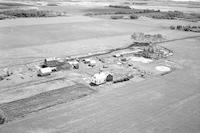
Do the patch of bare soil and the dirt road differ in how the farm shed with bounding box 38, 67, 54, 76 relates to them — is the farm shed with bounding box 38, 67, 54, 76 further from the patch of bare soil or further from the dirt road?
the dirt road

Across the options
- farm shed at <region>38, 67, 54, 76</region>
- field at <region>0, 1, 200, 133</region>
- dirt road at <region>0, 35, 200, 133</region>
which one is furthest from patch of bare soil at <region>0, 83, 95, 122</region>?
farm shed at <region>38, 67, 54, 76</region>

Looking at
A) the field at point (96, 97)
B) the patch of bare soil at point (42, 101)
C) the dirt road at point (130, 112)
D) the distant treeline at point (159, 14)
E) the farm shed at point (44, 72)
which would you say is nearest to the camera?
the dirt road at point (130, 112)

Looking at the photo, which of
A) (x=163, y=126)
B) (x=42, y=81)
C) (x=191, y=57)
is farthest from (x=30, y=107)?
(x=191, y=57)

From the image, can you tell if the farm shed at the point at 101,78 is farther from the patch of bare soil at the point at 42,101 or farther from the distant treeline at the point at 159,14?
the distant treeline at the point at 159,14

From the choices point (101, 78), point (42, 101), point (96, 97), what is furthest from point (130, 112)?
point (42, 101)

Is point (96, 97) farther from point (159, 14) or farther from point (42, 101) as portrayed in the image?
point (159, 14)

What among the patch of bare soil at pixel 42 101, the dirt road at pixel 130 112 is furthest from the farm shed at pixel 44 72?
the dirt road at pixel 130 112
